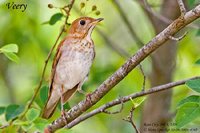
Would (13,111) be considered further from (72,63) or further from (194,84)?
(194,84)

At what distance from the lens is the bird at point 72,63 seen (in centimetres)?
467

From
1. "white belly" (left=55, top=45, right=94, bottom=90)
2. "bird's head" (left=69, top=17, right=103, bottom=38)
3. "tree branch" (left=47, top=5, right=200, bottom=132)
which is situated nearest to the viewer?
"tree branch" (left=47, top=5, right=200, bottom=132)

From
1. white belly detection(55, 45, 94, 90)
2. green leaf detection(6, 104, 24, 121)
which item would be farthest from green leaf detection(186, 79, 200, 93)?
white belly detection(55, 45, 94, 90)

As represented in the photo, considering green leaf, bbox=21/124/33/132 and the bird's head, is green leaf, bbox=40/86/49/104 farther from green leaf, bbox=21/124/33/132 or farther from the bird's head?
green leaf, bbox=21/124/33/132

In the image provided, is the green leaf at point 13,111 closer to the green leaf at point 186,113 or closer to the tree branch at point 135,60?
the tree branch at point 135,60

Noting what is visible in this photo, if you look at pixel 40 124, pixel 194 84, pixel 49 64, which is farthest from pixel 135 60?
pixel 49 64

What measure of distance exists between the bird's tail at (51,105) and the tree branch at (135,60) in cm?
70

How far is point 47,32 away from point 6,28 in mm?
487

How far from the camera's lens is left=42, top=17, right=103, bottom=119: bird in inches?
184

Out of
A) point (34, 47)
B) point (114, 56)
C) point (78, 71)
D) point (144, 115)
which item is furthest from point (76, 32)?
point (114, 56)

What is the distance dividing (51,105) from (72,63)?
1.19ft

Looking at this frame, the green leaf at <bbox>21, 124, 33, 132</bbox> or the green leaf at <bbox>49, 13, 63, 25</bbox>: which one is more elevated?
the green leaf at <bbox>49, 13, 63, 25</bbox>

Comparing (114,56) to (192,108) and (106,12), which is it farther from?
(192,108)

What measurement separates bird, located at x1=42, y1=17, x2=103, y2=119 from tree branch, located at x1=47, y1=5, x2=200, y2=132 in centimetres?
87
